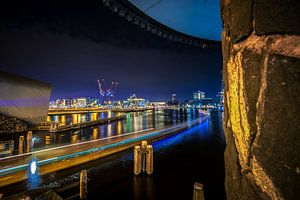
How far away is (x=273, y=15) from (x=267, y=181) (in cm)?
178

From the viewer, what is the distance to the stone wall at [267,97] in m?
1.41

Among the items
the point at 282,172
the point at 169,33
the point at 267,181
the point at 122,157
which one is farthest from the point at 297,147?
the point at 169,33

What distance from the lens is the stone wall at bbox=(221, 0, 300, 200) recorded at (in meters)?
1.41

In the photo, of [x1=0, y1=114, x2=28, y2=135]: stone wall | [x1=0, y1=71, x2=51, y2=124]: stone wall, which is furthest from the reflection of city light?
[x1=0, y1=71, x2=51, y2=124]: stone wall

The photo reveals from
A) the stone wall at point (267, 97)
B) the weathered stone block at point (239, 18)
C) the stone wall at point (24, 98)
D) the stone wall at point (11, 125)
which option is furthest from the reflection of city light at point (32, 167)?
the stone wall at point (24, 98)

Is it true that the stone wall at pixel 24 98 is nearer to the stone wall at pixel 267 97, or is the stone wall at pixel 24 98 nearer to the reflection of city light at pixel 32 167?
the reflection of city light at pixel 32 167

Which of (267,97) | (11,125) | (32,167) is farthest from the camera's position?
(11,125)

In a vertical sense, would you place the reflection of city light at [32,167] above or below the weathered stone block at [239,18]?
below

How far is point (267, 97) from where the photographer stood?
1.59 meters

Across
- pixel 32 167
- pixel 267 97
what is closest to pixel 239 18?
pixel 267 97

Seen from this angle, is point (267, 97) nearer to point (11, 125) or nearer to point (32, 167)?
point (32, 167)

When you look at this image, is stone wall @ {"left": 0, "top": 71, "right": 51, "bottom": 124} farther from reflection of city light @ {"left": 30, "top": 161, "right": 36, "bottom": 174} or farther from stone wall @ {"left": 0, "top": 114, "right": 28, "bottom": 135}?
reflection of city light @ {"left": 30, "top": 161, "right": 36, "bottom": 174}

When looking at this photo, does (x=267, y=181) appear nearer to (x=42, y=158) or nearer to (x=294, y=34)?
(x=294, y=34)

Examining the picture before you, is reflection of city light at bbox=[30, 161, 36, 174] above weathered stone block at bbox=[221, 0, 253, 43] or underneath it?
underneath
